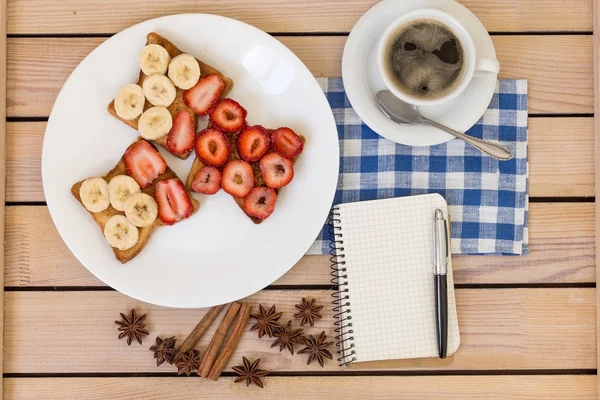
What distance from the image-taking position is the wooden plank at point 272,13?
1174mm

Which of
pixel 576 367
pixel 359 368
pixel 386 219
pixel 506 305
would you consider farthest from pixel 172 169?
pixel 576 367

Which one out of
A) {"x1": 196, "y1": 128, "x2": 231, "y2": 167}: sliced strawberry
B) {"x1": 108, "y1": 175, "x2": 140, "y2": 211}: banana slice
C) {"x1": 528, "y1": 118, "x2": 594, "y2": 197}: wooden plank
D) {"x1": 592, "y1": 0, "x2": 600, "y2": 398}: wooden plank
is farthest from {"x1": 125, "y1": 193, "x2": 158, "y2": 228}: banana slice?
{"x1": 592, "y1": 0, "x2": 600, "y2": 398}: wooden plank

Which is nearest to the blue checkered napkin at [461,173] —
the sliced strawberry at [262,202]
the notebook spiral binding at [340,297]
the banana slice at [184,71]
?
the notebook spiral binding at [340,297]

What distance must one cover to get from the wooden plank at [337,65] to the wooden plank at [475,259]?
0.19 metres

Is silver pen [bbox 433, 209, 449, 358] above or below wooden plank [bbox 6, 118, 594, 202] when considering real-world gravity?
below

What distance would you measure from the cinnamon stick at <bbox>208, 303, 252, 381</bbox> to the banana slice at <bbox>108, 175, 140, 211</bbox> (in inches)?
11.5

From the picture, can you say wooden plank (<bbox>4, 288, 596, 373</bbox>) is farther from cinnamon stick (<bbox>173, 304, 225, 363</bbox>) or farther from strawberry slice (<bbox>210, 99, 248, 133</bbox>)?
strawberry slice (<bbox>210, 99, 248, 133</bbox>)

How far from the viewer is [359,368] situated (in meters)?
1.19

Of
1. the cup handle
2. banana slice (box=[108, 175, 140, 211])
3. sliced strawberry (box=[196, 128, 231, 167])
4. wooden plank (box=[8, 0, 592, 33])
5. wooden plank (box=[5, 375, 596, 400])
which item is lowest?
wooden plank (box=[5, 375, 596, 400])

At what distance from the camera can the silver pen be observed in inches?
45.0

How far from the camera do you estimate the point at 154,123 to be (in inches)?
43.7

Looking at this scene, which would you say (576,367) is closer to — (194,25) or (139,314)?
(139,314)

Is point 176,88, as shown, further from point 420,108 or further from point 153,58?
point 420,108

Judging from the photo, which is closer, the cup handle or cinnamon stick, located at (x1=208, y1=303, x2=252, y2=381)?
the cup handle
